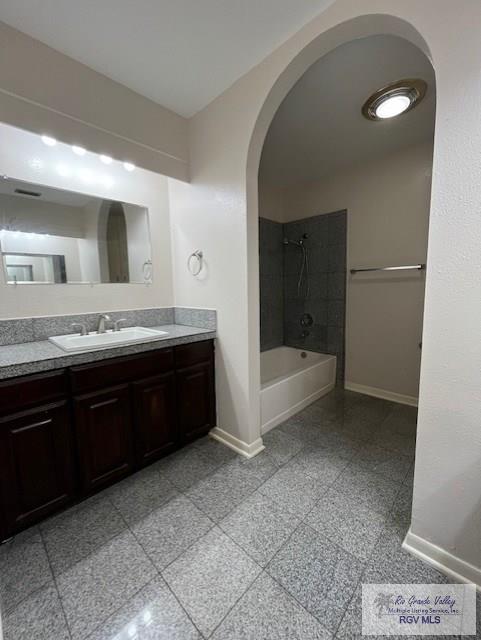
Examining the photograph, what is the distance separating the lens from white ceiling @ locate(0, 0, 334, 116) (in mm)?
1238

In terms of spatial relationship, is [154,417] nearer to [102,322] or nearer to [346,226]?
[102,322]

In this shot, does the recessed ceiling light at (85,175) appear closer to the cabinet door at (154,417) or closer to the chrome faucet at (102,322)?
the chrome faucet at (102,322)

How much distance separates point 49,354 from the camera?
1.34 metres

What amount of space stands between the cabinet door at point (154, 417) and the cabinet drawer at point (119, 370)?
62 millimetres

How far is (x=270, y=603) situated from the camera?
1.01 metres

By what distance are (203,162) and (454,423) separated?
2.16 metres

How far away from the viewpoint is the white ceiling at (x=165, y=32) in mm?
1238

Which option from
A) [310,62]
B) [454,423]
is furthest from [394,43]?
[454,423]

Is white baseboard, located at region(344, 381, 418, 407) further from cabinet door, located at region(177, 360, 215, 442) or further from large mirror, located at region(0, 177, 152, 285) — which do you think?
large mirror, located at region(0, 177, 152, 285)

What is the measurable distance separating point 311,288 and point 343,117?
5.63ft

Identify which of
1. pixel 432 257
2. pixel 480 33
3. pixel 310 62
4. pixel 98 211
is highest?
pixel 310 62

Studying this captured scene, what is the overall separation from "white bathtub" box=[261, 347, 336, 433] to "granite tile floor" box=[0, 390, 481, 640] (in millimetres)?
439

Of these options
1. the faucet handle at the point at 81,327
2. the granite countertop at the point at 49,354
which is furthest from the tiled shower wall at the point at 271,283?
the faucet handle at the point at 81,327

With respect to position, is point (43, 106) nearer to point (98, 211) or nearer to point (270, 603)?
point (98, 211)
